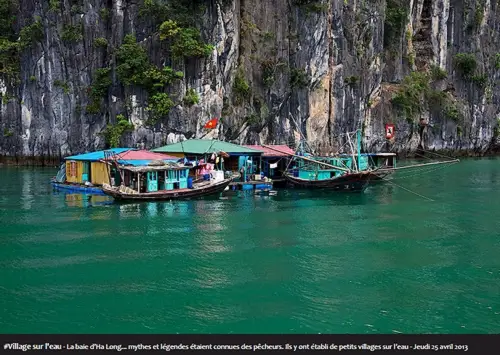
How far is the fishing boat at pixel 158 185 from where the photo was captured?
86.2 ft

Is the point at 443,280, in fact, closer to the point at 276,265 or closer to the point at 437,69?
the point at 276,265

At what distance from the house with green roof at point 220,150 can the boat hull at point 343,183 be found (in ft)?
9.66

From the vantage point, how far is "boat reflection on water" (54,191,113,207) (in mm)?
25781

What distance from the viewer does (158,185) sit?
27.5 meters

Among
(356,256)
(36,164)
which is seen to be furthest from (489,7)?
(356,256)

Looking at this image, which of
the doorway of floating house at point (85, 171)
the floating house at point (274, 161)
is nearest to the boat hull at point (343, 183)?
the floating house at point (274, 161)

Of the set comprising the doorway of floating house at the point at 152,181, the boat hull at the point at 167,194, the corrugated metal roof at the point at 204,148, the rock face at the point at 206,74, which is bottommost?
the boat hull at the point at 167,194

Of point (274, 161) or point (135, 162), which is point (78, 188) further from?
point (274, 161)

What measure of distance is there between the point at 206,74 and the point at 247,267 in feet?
84.2

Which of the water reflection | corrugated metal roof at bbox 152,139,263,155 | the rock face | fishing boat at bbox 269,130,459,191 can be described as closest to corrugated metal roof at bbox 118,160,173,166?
corrugated metal roof at bbox 152,139,263,155

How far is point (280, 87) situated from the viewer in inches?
1743

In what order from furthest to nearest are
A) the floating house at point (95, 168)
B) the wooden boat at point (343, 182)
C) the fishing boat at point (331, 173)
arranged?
the fishing boat at point (331, 173), the wooden boat at point (343, 182), the floating house at point (95, 168)

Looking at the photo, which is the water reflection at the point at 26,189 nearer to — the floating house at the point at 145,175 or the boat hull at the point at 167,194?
the boat hull at the point at 167,194
